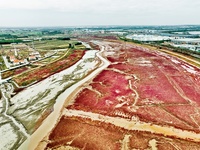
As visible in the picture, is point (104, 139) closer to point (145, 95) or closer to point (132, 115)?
point (132, 115)

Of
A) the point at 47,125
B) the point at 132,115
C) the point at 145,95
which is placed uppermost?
the point at 145,95

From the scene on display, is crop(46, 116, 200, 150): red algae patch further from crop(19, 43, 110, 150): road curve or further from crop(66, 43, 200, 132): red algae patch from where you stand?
crop(66, 43, 200, 132): red algae patch

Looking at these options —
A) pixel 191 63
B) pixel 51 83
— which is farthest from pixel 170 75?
pixel 51 83

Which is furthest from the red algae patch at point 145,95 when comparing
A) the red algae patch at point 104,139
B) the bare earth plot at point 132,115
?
the red algae patch at point 104,139

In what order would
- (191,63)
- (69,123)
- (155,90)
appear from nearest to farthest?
(69,123), (155,90), (191,63)

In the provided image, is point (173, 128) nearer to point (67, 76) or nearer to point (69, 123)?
point (69, 123)

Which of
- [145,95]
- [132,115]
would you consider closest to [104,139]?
[132,115]

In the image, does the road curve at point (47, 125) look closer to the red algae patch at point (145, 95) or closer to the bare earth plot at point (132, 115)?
the bare earth plot at point (132, 115)

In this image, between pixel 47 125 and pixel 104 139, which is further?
pixel 47 125
